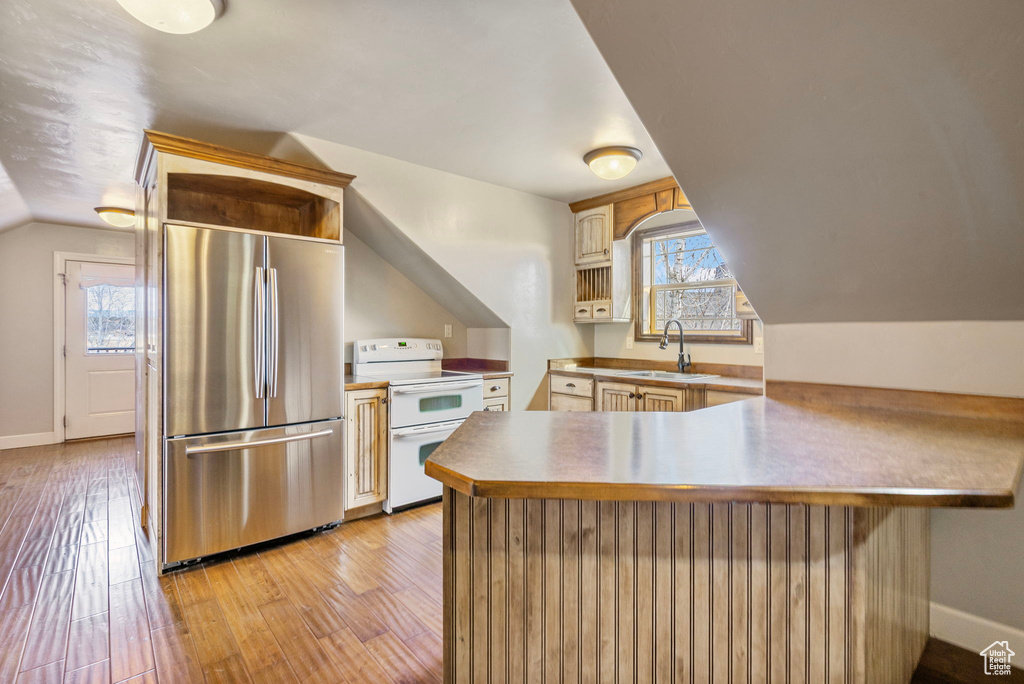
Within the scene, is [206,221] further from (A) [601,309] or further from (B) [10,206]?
(A) [601,309]

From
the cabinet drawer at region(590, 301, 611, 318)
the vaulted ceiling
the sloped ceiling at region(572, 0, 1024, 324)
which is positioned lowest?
the cabinet drawer at region(590, 301, 611, 318)

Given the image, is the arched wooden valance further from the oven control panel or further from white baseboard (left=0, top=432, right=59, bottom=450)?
white baseboard (left=0, top=432, right=59, bottom=450)

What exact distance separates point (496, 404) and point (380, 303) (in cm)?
119

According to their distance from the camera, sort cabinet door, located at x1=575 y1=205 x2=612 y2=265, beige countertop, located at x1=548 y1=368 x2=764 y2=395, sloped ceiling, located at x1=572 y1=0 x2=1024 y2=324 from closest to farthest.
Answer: sloped ceiling, located at x1=572 y1=0 x2=1024 y2=324, beige countertop, located at x1=548 y1=368 x2=764 y2=395, cabinet door, located at x1=575 y1=205 x2=612 y2=265

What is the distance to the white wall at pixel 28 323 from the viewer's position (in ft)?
15.4

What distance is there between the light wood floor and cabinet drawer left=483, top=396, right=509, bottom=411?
0.91 m

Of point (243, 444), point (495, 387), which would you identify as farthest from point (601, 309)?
point (243, 444)

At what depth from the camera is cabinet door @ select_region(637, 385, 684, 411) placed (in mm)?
3119

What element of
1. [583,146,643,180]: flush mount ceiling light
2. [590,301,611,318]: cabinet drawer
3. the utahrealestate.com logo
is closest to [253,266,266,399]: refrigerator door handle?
[583,146,643,180]: flush mount ceiling light

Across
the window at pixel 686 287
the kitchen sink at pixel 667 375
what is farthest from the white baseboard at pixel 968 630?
the window at pixel 686 287

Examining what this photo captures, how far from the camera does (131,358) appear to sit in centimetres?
536

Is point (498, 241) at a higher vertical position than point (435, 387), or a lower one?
higher

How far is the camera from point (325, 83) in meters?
2.22

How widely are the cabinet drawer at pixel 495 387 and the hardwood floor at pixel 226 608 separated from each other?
947 millimetres
